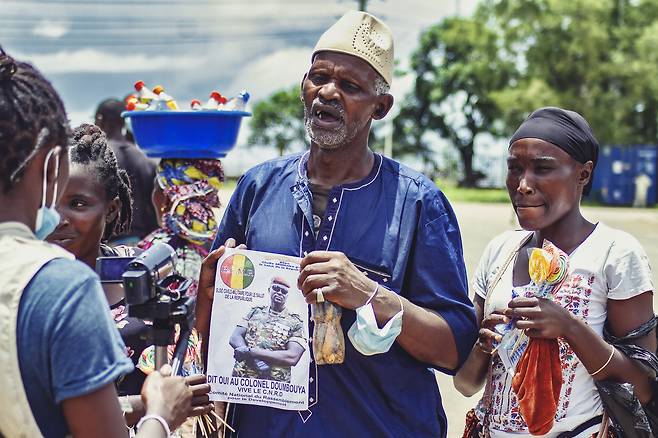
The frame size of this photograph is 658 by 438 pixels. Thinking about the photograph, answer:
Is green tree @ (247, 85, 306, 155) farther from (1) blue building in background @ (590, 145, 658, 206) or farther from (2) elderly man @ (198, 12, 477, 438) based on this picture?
(2) elderly man @ (198, 12, 477, 438)

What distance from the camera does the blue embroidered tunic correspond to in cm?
239

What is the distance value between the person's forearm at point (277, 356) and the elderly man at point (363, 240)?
0.31ft

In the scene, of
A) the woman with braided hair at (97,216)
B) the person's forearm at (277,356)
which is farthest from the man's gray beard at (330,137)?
the woman with braided hair at (97,216)

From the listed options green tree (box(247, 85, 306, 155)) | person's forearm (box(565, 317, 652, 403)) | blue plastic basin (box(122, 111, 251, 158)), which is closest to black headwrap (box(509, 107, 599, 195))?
person's forearm (box(565, 317, 652, 403))

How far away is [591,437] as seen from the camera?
261 centimetres

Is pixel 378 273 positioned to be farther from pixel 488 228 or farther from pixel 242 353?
pixel 488 228

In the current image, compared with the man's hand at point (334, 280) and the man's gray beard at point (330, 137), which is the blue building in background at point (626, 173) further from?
the man's hand at point (334, 280)

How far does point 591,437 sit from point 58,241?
75.4 inches

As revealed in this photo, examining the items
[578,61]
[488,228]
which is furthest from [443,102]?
[488,228]

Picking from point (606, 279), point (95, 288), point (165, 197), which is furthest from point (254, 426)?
point (165, 197)

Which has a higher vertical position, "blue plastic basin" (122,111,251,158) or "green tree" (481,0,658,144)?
"green tree" (481,0,658,144)

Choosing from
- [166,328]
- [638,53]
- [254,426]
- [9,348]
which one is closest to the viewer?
[9,348]

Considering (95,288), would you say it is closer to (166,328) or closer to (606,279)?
(166,328)

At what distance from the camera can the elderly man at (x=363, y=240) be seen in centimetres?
238
